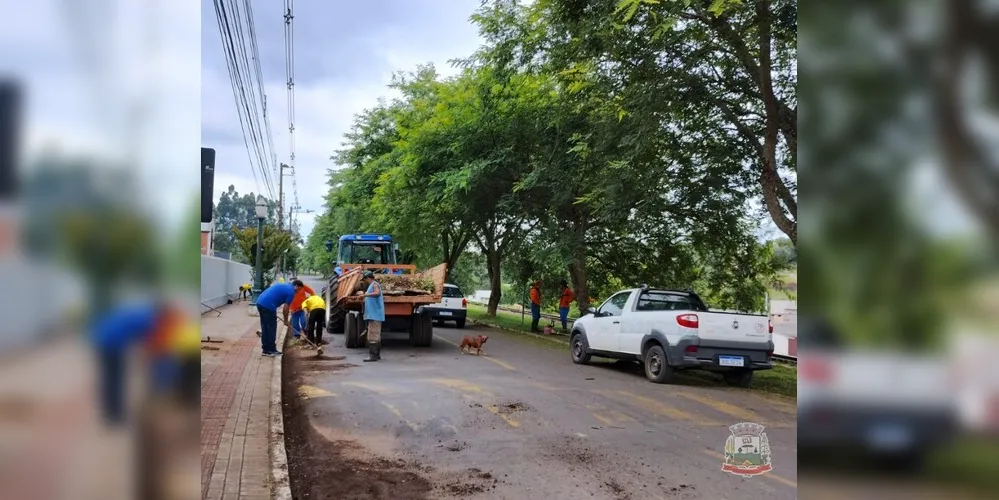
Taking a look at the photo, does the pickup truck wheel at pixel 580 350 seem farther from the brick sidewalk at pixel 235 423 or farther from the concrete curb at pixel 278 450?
the concrete curb at pixel 278 450

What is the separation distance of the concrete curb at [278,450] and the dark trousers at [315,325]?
464 cm

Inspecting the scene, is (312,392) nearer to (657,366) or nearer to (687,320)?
(657,366)

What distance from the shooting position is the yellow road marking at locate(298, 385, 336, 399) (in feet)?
27.6

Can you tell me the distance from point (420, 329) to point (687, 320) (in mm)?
6530
